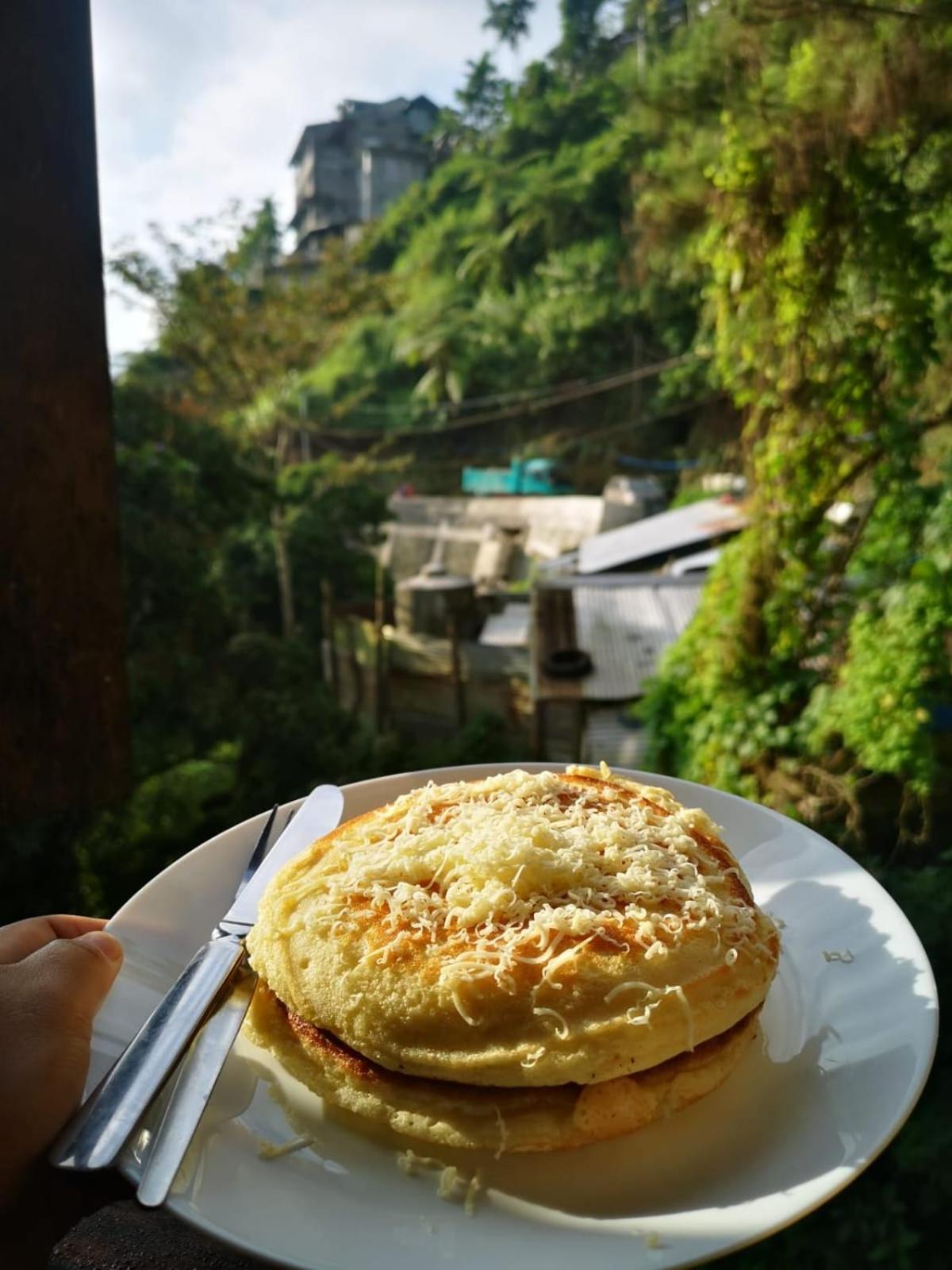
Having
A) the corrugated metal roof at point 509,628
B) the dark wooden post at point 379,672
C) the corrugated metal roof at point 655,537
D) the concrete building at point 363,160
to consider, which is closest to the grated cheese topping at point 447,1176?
the dark wooden post at point 379,672

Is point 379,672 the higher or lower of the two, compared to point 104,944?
lower

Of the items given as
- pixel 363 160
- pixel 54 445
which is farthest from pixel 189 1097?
→ pixel 363 160

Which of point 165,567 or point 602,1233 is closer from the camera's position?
point 602,1233

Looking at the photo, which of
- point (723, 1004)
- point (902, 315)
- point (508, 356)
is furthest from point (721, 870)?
point (508, 356)

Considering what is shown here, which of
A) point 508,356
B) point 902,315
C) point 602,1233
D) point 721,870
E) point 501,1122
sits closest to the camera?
point 602,1233

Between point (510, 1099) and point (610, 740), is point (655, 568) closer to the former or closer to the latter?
point (610, 740)

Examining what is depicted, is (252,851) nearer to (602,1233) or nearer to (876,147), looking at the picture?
(602,1233)
